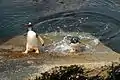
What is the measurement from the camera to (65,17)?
19703 millimetres

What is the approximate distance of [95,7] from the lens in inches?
834

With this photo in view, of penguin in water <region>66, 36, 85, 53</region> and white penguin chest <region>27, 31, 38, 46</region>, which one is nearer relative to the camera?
white penguin chest <region>27, 31, 38, 46</region>

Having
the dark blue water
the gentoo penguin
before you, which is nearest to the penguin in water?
the gentoo penguin

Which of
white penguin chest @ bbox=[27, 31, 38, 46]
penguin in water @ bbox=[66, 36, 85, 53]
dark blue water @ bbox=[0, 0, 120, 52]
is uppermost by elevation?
white penguin chest @ bbox=[27, 31, 38, 46]

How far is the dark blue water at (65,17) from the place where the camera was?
1798 centimetres

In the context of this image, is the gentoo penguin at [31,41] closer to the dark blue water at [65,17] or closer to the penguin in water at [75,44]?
the penguin in water at [75,44]

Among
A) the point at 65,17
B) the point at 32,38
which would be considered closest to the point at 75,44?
the point at 32,38

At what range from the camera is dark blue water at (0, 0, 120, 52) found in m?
18.0

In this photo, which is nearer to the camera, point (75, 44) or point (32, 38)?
point (32, 38)

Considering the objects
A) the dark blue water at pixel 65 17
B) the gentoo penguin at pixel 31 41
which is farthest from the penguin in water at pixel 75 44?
the dark blue water at pixel 65 17

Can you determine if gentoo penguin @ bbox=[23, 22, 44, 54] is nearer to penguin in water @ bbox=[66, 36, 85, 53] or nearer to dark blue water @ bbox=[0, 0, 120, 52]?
penguin in water @ bbox=[66, 36, 85, 53]

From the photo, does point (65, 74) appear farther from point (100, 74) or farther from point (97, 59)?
point (97, 59)

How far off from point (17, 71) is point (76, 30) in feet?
23.1

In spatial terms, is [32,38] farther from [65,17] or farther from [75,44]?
[65,17]
